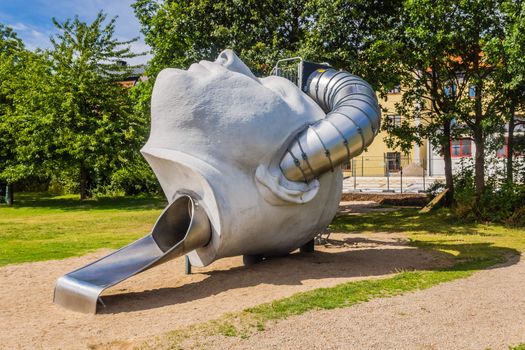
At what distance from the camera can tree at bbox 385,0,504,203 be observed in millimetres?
18938

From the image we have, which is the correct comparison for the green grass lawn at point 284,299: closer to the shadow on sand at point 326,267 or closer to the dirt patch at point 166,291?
the shadow on sand at point 326,267

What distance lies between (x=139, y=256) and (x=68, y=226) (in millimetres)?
11657

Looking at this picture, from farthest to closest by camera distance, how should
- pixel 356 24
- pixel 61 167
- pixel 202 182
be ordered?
pixel 61 167 < pixel 356 24 < pixel 202 182

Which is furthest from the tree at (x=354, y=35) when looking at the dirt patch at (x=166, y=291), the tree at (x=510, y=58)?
the dirt patch at (x=166, y=291)

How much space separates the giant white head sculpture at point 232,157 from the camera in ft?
33.1

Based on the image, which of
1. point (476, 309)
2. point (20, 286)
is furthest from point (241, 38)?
point (476, 309)

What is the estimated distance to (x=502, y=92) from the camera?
20.2 metres

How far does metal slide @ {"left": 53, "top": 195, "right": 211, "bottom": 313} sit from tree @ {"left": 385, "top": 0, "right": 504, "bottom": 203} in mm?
11306

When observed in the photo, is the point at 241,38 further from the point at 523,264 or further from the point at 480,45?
the point at 523,264

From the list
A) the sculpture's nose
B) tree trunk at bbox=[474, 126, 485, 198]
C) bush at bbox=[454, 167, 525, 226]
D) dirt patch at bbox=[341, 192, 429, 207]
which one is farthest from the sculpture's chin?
dirt patch at bbox=[341, 192, 429, 207]

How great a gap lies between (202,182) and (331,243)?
5.92m

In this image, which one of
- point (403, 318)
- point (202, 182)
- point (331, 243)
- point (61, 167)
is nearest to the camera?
point (403, 318)

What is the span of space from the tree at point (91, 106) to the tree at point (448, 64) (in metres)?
14.3

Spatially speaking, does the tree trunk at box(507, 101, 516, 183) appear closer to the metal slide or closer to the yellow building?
the metal slide
